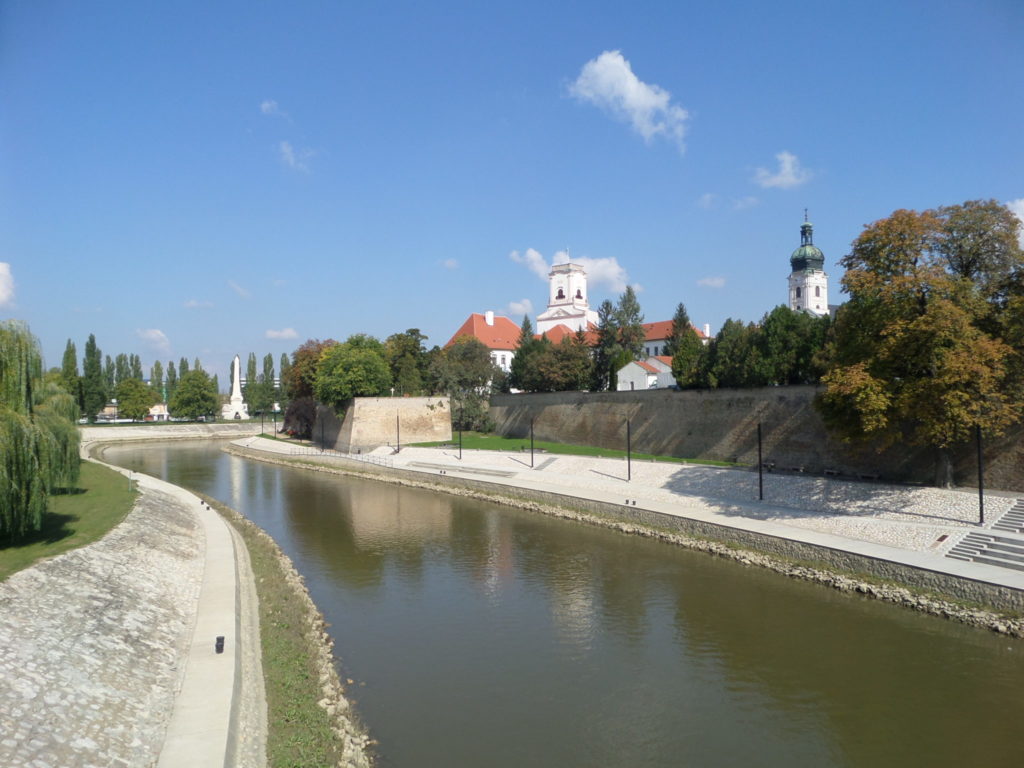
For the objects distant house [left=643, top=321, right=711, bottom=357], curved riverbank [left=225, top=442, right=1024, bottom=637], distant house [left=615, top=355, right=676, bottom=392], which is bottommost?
curved riverbank [left=225, top=442, right=1024, bottom=637]

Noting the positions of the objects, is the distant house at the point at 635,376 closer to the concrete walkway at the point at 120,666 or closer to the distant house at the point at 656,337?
the distant house at the point at 656,337

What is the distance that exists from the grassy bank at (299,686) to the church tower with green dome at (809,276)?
2051 inches

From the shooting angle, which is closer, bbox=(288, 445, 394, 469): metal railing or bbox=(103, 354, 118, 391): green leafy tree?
bbox=(288, 445, 394, 469): metal railing

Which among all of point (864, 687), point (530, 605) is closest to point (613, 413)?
point (530, 605)

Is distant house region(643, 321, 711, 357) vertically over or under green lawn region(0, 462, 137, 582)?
over

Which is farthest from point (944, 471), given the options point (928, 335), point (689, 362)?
point (689, 362)

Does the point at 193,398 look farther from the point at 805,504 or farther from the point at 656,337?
the point at 805,504

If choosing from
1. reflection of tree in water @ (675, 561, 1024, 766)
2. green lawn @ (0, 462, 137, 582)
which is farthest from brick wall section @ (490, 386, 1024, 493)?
green lawn @ (0, 462, 137, 582)

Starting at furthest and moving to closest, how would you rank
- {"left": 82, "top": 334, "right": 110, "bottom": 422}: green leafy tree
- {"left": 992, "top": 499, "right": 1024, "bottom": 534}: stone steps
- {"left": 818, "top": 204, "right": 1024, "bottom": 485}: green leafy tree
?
{"left": 82, "top": 334, "right": 110, "bottom": 422}: green leafy tree, {"left": 818, "top": 204, "right": 1024, "bottom": 485}: green leafy tree, {"left": 992, "top": 499, "right": 1024, "bottom": 534}: stone steps

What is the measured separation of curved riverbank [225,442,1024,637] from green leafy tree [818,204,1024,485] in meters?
3.27

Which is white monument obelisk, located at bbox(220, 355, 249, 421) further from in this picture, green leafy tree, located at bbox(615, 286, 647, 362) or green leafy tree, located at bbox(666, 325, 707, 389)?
green leafy tree, located at bbox(666, 325, 707, 389)

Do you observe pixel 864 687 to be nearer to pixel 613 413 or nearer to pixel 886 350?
pixel 886 350

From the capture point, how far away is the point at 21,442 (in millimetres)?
11203

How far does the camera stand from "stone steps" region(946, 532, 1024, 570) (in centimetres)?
1165
